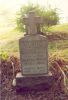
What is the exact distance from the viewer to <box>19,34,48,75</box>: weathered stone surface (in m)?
5.23

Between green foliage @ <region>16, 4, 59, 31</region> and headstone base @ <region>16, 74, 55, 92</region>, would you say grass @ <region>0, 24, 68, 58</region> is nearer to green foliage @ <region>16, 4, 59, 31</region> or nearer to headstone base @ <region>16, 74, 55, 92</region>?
green foliage @ <region>16, 4, 59, 31</region>

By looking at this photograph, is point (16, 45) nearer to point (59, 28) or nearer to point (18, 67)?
point (18, 67)

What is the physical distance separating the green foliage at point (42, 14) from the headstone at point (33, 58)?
401cm

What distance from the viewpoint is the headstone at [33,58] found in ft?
17.2

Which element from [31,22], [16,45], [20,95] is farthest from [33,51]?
[16,45]

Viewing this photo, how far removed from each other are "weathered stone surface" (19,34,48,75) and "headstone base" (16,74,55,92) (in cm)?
13

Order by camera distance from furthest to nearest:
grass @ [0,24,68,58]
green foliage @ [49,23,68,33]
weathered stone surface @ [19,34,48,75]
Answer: green foliage @ [49,23,68,33], grass @ [0,24,68,58], weathered stone surface @ [19,34,48,75]

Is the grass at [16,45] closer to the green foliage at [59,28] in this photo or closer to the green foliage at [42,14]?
the green foliage at [59,28]

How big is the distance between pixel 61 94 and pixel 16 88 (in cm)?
81

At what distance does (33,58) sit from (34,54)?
0.25 ft

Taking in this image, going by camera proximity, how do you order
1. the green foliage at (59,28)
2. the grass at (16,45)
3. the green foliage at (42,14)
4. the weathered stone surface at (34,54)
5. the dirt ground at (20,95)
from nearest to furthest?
the dirt ground at (20,95) → the weathered stone surface at (34,54) → the grass at (16,45) → the green foliage at (42,14) → the green foliage at (59,28)

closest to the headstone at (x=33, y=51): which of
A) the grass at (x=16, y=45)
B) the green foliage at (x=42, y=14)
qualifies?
the grass at (x=16, y=45)

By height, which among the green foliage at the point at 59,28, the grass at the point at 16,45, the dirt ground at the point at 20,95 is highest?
the green foliage at the point at 59,28

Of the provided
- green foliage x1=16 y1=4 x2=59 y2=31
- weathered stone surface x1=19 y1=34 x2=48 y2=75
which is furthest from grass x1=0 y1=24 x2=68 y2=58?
weathered stone surface x1=19 y1=34 x2=48 y2=75
